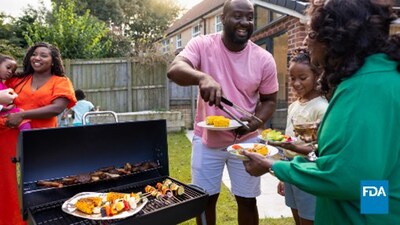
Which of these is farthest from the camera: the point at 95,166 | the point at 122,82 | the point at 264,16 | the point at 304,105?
the point at 122,82

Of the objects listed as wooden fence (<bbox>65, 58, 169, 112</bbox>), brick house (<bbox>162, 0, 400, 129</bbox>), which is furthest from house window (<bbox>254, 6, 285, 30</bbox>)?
wooden fence (<bbox>65, 58, 169, 112</bbox>)

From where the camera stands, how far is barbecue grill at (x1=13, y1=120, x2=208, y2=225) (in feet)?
6.06

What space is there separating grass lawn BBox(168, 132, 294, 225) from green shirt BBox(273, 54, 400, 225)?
2393mm

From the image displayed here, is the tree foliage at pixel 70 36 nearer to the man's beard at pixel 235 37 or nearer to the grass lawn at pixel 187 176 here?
the grass lawn at pixel 187 176

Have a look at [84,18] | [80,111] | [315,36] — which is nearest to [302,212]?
[315,36]

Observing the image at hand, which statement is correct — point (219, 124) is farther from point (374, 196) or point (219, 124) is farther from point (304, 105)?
point (374, 196)

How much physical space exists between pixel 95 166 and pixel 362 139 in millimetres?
1782

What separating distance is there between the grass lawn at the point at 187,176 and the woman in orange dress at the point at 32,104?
1.70 metres

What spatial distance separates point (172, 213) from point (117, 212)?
0.30 m

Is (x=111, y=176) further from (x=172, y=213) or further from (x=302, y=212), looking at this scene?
(x=302, y=212)

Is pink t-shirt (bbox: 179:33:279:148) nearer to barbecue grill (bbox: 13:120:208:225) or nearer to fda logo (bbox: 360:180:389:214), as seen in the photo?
barbecue grill (bbox: 13:120:208:225)

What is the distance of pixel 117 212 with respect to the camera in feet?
5.77

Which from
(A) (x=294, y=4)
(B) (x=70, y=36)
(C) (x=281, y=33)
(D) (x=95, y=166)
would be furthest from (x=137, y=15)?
(D) (x=95, y=166)

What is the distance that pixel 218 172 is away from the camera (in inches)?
104
